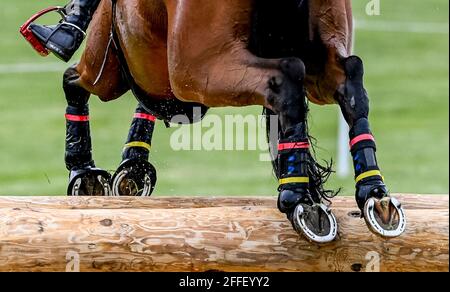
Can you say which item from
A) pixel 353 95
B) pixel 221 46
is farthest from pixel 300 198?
pixel 221 46

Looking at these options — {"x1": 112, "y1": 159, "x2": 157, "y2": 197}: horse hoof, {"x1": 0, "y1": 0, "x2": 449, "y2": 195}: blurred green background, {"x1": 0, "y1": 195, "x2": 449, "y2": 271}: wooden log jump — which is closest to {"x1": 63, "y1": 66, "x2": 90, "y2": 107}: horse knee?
{"x1": 112, "y1": 159, "x2": 157, "y2": 197}: horse hoof

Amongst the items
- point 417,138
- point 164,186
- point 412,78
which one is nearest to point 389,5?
point 412,78

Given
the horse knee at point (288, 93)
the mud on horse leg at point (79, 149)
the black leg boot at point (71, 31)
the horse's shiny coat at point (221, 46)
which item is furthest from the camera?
the mud on horse leg at point (79, 149)

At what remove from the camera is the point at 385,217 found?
15.7 feet

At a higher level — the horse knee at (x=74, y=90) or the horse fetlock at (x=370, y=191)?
the horse knee at (x=74, y=90)

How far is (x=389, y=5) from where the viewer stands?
23.8 meters

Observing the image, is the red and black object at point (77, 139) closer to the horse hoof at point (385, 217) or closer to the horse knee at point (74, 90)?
the horse knee at point (74, 90)

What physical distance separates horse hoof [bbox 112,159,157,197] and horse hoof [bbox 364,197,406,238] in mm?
2303

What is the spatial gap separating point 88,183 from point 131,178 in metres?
0.32

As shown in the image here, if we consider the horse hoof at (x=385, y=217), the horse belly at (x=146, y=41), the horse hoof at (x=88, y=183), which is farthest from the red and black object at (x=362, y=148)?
the horse hoof at (x=88, y=183)

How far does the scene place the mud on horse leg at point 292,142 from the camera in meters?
4.93

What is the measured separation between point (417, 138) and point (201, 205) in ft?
35.0

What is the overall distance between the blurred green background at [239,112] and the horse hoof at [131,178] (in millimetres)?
4687
